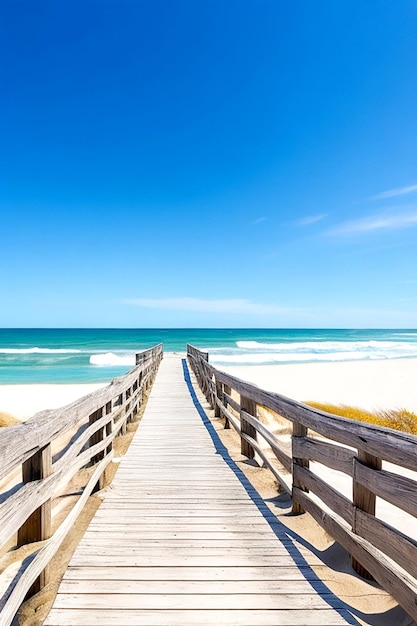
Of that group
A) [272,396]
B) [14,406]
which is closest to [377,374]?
[14,406]

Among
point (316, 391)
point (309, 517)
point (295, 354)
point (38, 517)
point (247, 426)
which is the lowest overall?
point (295, 354)

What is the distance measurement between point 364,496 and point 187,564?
145 centimetres

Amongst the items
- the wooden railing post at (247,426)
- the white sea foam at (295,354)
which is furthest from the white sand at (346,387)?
the white sea foam at (295,354)

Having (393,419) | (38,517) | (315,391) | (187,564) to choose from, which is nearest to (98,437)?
(38,517)

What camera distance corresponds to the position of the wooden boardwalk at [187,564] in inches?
96.0

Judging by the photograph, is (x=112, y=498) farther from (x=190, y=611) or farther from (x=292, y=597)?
(x=292, y=597)

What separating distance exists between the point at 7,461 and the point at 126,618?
1241 mm

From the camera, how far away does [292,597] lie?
262 cm

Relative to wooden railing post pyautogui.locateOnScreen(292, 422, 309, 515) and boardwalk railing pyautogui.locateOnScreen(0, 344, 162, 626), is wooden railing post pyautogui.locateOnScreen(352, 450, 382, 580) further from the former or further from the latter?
boardwalk railing pyautogui.locateOnScreen(0, 344, 162, 626)

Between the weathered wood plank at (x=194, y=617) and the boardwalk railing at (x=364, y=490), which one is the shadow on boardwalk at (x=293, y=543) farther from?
the boardwalk railing at (x=364, y=490)

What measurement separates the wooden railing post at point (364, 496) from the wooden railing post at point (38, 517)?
2.22 metres

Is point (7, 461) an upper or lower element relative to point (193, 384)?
upper

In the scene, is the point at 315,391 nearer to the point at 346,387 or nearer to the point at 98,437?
the point at 346,387

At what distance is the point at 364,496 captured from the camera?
2.71 meters
